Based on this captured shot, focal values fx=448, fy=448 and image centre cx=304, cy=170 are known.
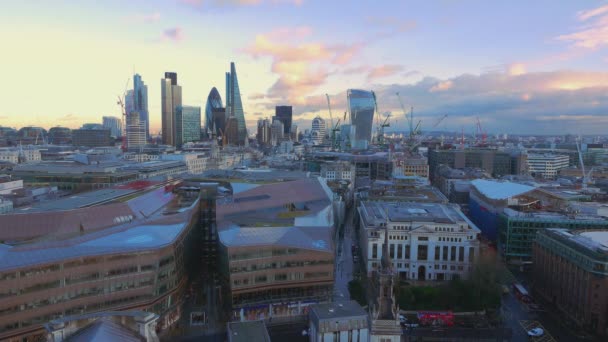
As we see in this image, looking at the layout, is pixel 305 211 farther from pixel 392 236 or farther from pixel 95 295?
pixel 95 295

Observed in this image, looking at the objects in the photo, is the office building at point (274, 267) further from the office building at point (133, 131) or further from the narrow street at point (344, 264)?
the office building at point (133, 131)

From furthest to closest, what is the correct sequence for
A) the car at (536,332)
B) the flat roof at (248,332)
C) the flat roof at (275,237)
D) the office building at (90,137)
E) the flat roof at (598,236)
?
the office building at (90,137) < the flat roof at (598,236) < the flat roof at (275,237) < the car at (536,332) < the flat roof at (248,332)

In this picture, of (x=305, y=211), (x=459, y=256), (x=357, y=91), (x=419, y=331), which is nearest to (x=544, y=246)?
(x=459, y=256)

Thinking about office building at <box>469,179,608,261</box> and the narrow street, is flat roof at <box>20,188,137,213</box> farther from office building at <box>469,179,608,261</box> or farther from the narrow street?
office building at <box>469,179,608,261</box>

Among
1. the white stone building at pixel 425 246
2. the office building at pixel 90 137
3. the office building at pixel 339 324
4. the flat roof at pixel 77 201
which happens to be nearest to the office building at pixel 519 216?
the white stone building at pixel 425 246

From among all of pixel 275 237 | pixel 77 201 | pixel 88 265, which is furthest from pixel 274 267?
pixel 77 201
